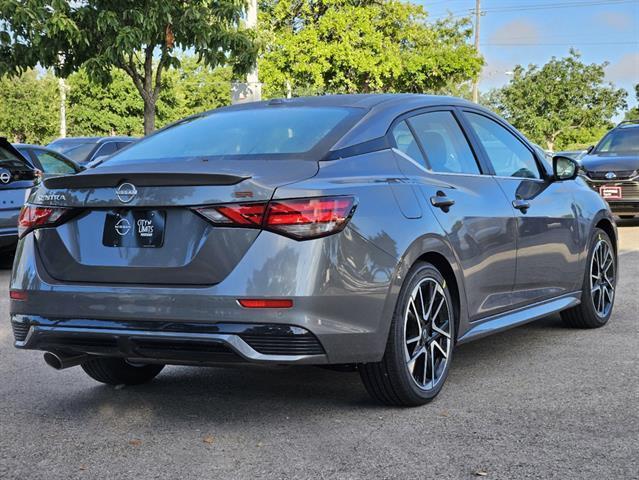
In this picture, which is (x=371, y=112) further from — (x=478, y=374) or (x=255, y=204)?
(x=478, y=374)

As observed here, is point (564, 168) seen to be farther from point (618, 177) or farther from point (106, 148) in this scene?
point (106, 148)

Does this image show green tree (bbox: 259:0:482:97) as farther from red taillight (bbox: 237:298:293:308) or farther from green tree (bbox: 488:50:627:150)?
red taillight (bbox: 237:298:293:308)

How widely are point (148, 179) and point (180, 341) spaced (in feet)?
2.36

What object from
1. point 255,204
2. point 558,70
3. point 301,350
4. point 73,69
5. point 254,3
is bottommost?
point 301,350

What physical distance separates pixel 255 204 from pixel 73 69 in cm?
1302

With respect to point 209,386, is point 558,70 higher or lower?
higher

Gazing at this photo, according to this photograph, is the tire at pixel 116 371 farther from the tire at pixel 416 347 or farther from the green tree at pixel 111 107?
the green tree at pixel 111 107

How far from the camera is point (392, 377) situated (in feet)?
14.8

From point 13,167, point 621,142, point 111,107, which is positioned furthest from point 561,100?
point 13,167

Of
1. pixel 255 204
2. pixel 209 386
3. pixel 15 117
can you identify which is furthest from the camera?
pixel 15 117

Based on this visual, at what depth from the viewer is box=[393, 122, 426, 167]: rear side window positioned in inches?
193

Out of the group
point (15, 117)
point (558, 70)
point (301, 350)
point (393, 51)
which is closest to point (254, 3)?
point (301, 350)

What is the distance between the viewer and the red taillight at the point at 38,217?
446 cm

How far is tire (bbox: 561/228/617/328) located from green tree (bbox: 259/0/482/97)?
29255mm
